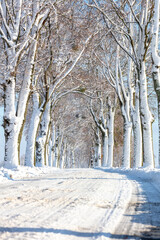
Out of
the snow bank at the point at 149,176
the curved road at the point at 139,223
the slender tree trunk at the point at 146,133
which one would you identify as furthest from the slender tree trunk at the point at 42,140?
the curved road at the point at 139,223

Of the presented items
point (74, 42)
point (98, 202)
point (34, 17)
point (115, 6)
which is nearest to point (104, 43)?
point (74, 42)

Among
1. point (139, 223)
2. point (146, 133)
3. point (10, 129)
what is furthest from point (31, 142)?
point (139, 223)

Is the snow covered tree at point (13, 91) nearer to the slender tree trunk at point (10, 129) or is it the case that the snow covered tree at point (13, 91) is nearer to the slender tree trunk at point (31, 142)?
the slender tree trunk at point (10, 129)

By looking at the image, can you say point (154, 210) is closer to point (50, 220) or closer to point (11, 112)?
point (50, 220)

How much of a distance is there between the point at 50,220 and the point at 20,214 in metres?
0.32

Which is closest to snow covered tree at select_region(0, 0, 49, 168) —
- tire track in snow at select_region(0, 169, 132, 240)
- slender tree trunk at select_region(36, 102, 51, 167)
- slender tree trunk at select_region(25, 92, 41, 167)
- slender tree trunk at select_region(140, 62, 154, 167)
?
slender tree trunk at select_region(25, 92, 41, 167)

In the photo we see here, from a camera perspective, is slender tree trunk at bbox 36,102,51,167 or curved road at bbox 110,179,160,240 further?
slender tree trunk at bbox 36,102,51,167

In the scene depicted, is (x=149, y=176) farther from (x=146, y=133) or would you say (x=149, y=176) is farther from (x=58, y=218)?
(x=58, y=218)

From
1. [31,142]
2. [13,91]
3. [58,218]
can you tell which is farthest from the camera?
[31,142]

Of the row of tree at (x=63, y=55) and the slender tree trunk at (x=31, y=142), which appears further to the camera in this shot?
the slender tree trunk at (x=31, y=142)

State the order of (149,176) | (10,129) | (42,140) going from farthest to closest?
(42,140) < (10,129) < (149,176)

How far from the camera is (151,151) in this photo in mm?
11375

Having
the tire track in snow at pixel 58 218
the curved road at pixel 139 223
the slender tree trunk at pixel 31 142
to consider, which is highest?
the slender tree trunk at pixel 31 142

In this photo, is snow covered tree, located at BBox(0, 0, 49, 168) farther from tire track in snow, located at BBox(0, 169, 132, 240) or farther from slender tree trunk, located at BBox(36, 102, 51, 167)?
tire track in snow, located at BBox(0, 169, 132, 240)
